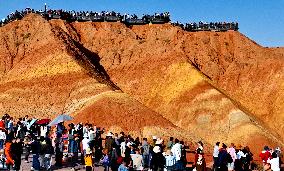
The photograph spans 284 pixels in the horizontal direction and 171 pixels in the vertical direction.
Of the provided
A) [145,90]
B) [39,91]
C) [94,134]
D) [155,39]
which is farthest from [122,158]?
[155,39]

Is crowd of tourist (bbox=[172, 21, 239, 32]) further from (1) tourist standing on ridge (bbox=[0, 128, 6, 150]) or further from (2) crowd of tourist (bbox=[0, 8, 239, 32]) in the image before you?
(1) tourist standing on ridge (bbox=[0, 128, 6, 150])

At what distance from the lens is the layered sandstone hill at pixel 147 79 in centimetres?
6562

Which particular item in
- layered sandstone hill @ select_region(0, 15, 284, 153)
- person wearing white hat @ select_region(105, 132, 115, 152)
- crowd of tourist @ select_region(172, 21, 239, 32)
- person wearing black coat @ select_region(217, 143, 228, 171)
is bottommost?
person wearing black coat @ select_region(217, 143, 228, 171)

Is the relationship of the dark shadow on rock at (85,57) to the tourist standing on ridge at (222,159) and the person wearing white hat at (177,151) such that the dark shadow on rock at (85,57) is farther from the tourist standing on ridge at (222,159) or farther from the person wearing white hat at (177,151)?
the tourist standing on ridge at (222,159)

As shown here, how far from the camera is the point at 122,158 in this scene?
83.7 feet

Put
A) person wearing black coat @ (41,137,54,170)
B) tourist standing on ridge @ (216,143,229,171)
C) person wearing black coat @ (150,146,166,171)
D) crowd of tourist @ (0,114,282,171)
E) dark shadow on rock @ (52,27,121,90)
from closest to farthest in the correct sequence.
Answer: crowd of tourist @ (0,114,282,171) → person wearing black coat @ (41,137,54,170) → person wearing black coat @ (150,146,166,171) → tourist standing on ridge @ (216,143,229,171) → dark shadow on rock @ (52,27,121,90)

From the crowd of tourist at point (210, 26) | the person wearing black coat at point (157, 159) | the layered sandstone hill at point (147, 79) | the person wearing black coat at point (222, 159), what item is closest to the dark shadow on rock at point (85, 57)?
the layered sandstone hill at point (147, 79)

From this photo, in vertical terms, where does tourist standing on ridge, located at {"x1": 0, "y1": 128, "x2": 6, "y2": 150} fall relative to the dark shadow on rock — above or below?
below

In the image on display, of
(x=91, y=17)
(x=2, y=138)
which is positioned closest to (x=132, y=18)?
(x=91, y=17)

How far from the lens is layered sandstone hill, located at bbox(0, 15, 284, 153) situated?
65.6 metres

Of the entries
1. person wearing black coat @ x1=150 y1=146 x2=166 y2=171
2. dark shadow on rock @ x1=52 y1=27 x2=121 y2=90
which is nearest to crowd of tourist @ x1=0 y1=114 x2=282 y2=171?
person wearing black coat @ x1=150 y1=146 x2=166 y2=171

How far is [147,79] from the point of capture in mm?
84438

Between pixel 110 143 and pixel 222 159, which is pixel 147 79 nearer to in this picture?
pixel 110 143

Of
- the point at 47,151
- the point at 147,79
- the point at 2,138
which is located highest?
the point at 147,79
